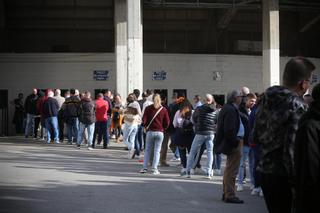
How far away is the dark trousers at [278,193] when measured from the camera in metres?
5.18

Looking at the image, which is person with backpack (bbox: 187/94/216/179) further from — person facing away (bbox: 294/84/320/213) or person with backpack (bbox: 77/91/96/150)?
person facing away (bbox: 294/84/320/213)

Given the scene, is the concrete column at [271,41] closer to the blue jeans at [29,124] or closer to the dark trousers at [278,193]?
the blue jeans at [29,124]

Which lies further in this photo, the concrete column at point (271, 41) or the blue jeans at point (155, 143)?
the concrete column at point (271, 41)

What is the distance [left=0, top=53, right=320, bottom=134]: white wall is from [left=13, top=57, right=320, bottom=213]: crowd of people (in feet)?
21.5

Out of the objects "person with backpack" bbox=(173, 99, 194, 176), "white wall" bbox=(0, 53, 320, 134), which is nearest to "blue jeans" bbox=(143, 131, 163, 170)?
"person with backpack" bbox=(173, 99, 194, 176)

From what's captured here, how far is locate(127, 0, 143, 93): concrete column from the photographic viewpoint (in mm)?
24250

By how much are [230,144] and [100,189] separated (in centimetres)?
284

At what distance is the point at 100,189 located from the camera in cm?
1147

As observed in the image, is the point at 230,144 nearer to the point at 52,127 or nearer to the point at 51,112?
the point at 51,112

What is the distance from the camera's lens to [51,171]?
14.2 m

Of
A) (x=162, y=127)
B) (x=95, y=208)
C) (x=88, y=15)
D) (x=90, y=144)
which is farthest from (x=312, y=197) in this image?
(x=88, y=15)

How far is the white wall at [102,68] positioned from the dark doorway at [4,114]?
0.94 feet

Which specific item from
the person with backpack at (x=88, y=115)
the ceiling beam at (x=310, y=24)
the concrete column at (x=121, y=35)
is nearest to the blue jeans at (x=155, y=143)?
the person with backpack at (x=88, y=115)

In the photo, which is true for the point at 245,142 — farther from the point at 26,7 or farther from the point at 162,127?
the point at 26,7
